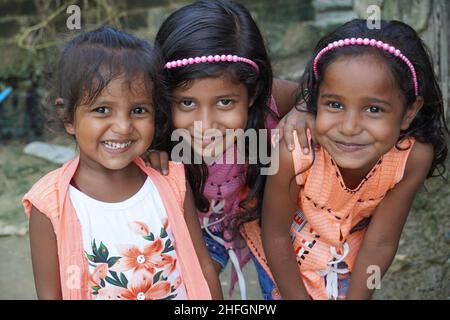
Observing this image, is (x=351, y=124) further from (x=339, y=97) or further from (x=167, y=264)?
(x=167, y=264)

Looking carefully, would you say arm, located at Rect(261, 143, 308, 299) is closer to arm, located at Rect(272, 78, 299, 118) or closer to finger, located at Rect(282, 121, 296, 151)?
finger, located at Rect(282, 121, 296, 151)

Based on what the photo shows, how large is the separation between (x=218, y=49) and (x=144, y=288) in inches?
30.7

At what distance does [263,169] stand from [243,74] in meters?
0.34

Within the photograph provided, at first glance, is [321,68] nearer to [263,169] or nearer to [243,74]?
[243,74]

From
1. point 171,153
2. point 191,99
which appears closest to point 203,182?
point 171,153

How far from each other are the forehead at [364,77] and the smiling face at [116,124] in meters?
0.56

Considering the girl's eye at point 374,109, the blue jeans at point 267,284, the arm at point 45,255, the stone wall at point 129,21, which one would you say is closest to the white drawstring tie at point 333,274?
the blue jeans at point 267,284

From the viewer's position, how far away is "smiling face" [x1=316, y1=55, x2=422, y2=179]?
74.2 inches

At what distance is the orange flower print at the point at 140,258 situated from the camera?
197cm

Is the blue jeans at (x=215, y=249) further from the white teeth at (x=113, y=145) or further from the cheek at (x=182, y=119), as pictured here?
the white teeth at (x=113, y=145)

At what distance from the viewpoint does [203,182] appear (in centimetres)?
228

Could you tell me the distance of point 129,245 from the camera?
77.6 inches

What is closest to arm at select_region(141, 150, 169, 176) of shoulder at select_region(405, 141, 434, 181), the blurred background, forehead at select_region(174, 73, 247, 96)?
forehead at select_region(174, 73, 247, 96)

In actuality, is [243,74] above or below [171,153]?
above
